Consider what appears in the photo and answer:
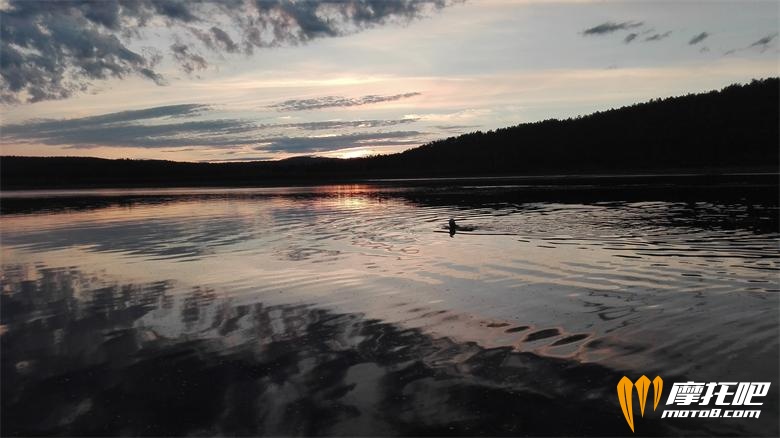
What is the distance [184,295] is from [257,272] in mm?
3387

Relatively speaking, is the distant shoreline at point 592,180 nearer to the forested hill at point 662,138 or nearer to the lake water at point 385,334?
the forested hill at point 662,138

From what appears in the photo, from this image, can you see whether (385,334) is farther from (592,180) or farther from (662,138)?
(662,138)

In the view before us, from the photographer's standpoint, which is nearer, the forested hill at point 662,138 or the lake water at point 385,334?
the lake water at point 385,334

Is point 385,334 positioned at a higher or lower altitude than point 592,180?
higher

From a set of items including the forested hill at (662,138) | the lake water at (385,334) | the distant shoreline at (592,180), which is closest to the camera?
the lake water at (385,334)

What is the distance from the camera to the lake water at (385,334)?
755cm

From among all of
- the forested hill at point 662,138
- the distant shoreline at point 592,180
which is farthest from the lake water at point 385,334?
the forested hill at point 662,138

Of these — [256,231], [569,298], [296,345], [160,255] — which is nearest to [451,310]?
[569,298]

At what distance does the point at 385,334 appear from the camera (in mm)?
11086

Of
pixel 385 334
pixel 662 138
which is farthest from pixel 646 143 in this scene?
pixel 385 334

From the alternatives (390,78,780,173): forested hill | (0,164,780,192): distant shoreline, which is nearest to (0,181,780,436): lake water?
(0,164,780,192): distant shoreline

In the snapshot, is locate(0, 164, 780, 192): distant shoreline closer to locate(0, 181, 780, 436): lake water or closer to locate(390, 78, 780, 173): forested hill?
locate(390, 78, 780, 173): forested hill

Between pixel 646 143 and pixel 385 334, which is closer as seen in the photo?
pixel 385 334

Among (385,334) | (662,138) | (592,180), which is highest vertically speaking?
(662,138)
